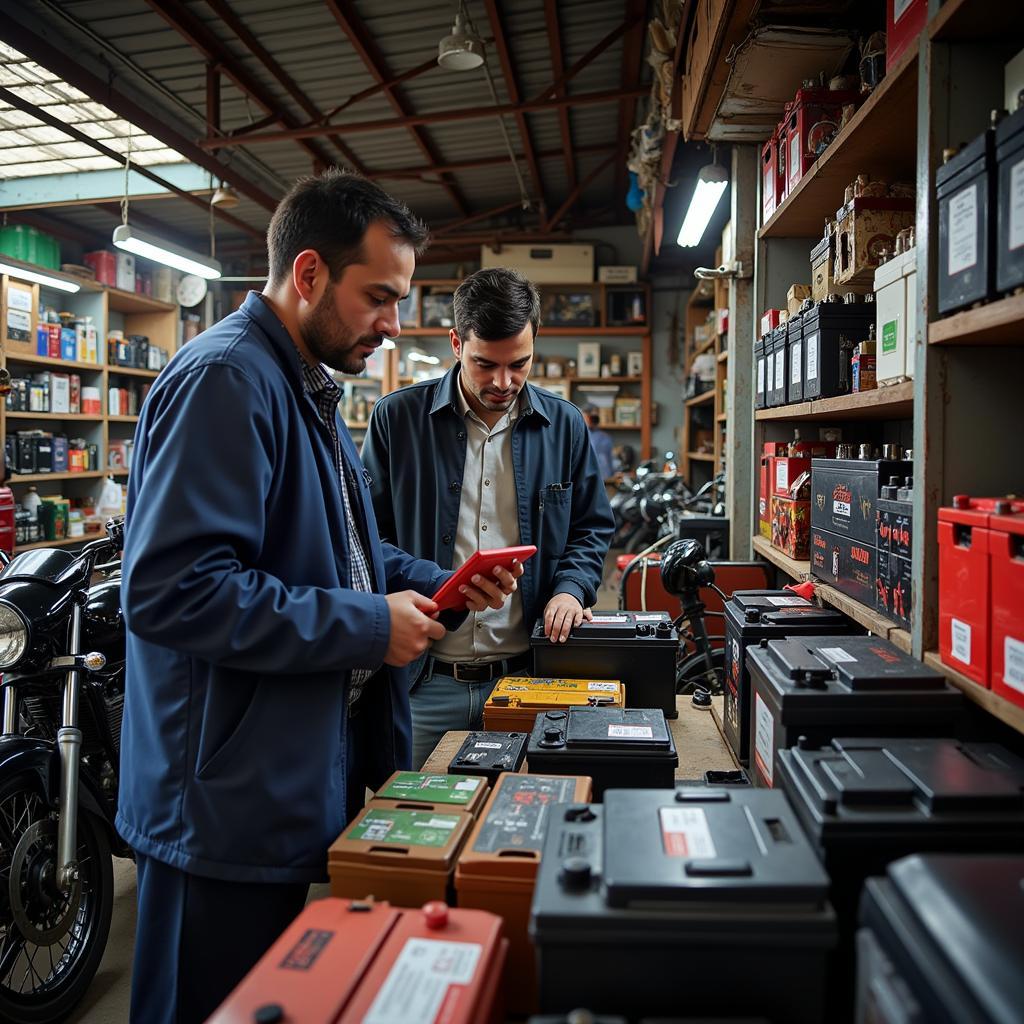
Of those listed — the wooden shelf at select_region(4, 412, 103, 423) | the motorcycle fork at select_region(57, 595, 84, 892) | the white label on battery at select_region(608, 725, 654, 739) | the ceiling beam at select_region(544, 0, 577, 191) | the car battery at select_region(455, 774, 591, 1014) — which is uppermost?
the ceiling beam at select_region(544, 0, 577, 191)

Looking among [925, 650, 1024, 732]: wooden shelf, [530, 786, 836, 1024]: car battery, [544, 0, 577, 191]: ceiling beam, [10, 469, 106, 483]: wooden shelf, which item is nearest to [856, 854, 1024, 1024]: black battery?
[530, 786, 836, 1024]: car battery

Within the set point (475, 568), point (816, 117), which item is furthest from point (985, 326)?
point (816, 117)

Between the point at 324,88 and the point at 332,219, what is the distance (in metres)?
5.25

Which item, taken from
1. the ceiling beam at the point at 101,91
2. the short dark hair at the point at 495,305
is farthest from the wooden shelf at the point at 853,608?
the ceiling beam at the point at 101,91

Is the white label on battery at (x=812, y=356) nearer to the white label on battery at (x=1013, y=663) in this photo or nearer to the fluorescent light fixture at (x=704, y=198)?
the white label on battery at (x=1013, y=663)

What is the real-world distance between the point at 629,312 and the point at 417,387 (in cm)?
757

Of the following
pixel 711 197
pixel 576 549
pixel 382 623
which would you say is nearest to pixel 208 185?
pixel 711 197

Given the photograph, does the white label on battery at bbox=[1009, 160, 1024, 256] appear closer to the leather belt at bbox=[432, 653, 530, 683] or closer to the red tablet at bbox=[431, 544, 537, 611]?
the red tablet at bbox=[431, 544, 537, 611]

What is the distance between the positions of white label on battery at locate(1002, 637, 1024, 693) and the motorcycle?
1942mm

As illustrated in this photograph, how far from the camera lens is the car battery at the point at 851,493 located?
1575 millimetres

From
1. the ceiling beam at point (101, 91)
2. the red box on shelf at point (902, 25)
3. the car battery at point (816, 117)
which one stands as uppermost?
the ceiling beam at point (101, 91)

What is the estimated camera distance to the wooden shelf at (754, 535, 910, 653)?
1.42 metres

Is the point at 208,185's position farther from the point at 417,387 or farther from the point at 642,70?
the point at 417,387

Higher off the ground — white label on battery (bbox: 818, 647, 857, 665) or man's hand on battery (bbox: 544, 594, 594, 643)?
white label on battery (bbox: 818, 647, 857, 665)
